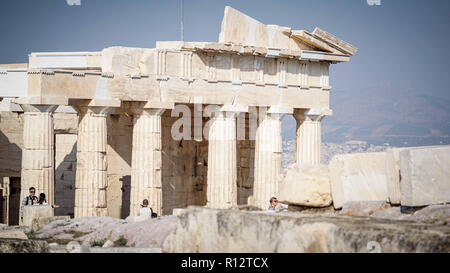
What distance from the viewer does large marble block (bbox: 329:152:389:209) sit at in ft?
54.5

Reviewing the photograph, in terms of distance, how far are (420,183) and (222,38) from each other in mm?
23057

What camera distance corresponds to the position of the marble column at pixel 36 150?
3166 centimetres

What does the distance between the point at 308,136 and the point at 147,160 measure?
8.90 m

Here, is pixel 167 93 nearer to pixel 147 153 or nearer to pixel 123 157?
pixel 147 153

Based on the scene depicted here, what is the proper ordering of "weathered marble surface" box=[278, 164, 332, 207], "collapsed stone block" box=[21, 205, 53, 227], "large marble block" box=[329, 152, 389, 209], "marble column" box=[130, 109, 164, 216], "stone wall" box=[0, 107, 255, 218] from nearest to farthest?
"large marble block" box=[329, 152, 389, 209] < "weathered marble surface" box=[278, 164, 332, 207] < "collapsed stone block" box=[21, 205, 53, 227] < "marble column" box=[130, 109, 164, 216] < "stone wall" box=[0, 107, 255, 218]

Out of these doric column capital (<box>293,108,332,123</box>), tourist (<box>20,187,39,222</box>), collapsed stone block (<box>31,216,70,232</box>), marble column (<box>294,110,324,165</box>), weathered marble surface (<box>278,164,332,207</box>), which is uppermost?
doric column capital (<box>293,108,332,123</box>)

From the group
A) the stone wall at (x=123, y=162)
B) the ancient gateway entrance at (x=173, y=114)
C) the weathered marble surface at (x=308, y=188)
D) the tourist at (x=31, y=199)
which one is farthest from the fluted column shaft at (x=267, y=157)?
the weathered marble surface at (x=308, y=188)

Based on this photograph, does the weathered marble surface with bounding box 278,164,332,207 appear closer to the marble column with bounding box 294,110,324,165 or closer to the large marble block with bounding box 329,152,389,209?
the large marble block with bounding box 329,152,389,209

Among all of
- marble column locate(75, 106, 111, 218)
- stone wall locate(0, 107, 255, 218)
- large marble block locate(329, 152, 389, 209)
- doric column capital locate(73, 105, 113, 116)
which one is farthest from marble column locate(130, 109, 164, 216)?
large marble block locate(329, 152, 389, 209)

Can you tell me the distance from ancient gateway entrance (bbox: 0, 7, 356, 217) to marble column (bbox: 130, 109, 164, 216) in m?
0.04

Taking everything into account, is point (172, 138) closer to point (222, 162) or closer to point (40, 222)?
point (222, 162)

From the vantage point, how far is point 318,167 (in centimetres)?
1761
